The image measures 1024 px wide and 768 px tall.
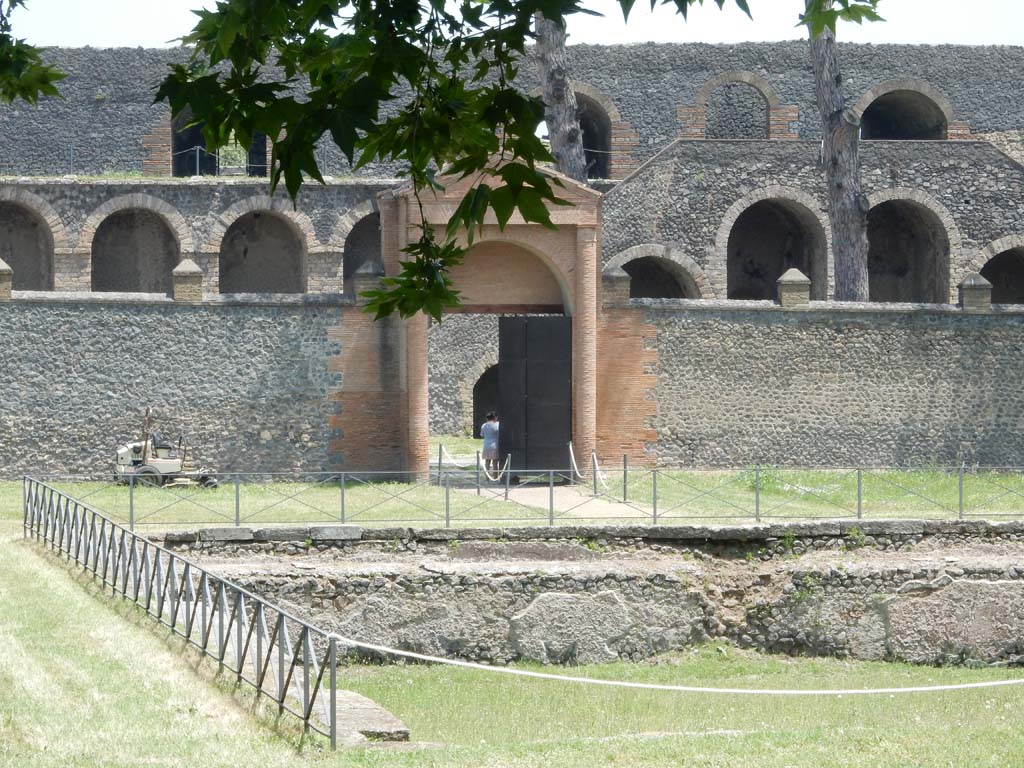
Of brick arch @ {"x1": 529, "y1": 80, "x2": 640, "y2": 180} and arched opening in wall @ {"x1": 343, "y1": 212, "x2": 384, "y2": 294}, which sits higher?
brick arch @ {"x1": 529, "y1": 80, "x2": 640, "y2": 180}

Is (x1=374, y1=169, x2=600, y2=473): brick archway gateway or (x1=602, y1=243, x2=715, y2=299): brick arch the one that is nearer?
(x1=374, y1=169, x2=600, y2=473): brick archway gateway

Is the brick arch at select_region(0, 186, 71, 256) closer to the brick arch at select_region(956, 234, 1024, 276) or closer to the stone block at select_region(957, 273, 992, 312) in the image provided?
the stone block at select_region(957, 273, 992, 312)

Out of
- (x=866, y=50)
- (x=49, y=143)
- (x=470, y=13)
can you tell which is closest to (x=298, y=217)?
(x=49, y=143)

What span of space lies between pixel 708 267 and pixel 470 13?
76.1 ft

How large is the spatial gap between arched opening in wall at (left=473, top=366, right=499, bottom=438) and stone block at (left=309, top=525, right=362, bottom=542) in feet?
46.8

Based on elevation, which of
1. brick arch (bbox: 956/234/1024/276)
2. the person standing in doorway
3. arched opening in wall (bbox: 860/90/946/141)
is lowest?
the person standing in doorway

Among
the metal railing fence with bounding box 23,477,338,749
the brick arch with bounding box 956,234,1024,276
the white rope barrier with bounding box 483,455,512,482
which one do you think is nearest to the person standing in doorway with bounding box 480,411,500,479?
the white rope barrier with bounding box 483,455,512,482

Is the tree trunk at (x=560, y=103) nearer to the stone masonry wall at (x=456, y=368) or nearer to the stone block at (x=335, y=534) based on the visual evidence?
the stone masonry wall at (x=456, y=368)

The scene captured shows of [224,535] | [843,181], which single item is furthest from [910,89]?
[224,535]

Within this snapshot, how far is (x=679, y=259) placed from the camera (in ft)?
92.9

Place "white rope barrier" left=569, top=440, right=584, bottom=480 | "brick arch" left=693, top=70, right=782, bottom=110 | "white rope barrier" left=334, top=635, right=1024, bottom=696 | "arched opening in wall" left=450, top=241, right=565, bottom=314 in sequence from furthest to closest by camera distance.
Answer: "brick arch" left=693, top=70, right=782, bottom=110 < "arched opening in wall" left=450, top=241, right=565, bottom=314 < "white rope barrier" left=569, top=440, right=584, bottom=480 < "white rope barrier" left=334, top=635, right=1024, bottom=696

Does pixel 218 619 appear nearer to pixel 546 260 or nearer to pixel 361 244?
pixel 546 260

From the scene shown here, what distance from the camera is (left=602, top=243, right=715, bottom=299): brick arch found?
91.3 ft

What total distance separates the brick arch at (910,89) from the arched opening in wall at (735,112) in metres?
2.22
